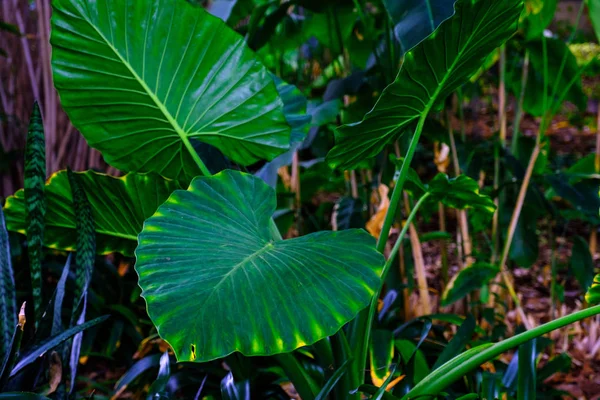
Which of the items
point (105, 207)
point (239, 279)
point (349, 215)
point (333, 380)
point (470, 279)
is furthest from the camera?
point (349, 215)

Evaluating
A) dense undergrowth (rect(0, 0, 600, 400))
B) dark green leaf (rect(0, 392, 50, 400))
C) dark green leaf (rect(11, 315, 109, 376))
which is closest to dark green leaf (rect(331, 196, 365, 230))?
dense undergrowth (rect(0, 0, 600, 400))

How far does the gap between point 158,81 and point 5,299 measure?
424 millimetres

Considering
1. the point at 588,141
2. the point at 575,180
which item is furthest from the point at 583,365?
the point at 588,141

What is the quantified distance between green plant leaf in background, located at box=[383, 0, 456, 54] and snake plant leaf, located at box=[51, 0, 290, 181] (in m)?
0.23

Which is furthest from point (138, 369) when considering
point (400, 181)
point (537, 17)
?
point (537, 17)

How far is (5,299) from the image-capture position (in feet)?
2.80

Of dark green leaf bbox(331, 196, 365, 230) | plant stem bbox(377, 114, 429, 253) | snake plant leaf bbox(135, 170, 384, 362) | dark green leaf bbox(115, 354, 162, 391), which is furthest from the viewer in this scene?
dark green leaf bbox(331, 196, 365, 230)

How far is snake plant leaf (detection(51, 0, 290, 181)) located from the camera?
0.78 meters

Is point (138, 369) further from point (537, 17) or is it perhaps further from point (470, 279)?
point (537, 17)

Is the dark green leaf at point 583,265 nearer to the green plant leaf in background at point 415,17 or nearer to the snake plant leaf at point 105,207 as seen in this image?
the green plant leaf in background at point 415,17

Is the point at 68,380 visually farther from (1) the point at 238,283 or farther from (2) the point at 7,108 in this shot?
(2) the point at 7,108

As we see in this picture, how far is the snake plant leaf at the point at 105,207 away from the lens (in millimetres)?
846

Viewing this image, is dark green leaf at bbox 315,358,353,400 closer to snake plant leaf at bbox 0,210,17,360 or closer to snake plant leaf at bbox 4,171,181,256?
snake plant leaf at bbox 4,171,181,256

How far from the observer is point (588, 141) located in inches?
149
